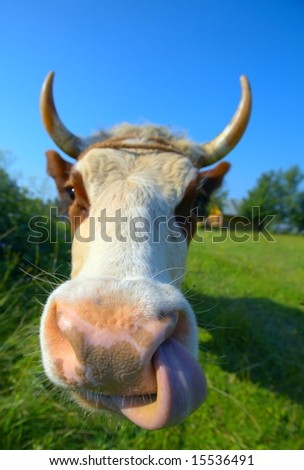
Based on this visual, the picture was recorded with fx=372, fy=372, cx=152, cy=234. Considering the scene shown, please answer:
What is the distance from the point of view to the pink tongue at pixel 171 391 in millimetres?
1897

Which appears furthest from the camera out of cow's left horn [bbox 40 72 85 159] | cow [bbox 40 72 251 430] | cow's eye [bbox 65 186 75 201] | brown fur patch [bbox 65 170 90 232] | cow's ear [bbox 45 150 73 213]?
cow's left horn [bbox 40 72 85 159]

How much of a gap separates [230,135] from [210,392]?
3.40 m

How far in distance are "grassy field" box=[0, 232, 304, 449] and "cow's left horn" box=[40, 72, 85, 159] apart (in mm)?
1755

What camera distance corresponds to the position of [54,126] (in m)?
4.43

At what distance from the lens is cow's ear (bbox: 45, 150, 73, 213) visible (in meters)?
4.27

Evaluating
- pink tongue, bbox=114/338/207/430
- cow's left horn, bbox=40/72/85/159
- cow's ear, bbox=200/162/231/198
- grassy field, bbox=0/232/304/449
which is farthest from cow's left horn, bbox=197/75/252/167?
pink tongue, bbox=114/338/207/430

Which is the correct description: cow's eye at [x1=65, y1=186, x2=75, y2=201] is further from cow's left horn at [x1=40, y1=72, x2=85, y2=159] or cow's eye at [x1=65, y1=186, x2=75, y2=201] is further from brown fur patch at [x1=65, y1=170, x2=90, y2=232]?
cow's left horn at [x1=40, y1=72, x2=85, y2=159]

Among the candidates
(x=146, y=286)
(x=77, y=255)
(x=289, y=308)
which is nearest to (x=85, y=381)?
(x=146, y=286)

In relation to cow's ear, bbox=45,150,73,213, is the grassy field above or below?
below

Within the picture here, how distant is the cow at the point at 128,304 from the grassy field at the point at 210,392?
2.17 feet

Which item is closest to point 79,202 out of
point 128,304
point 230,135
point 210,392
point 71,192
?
point 71,192

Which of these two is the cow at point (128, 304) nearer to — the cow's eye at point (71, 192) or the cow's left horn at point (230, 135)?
the cow's eye at point (71, 192)
